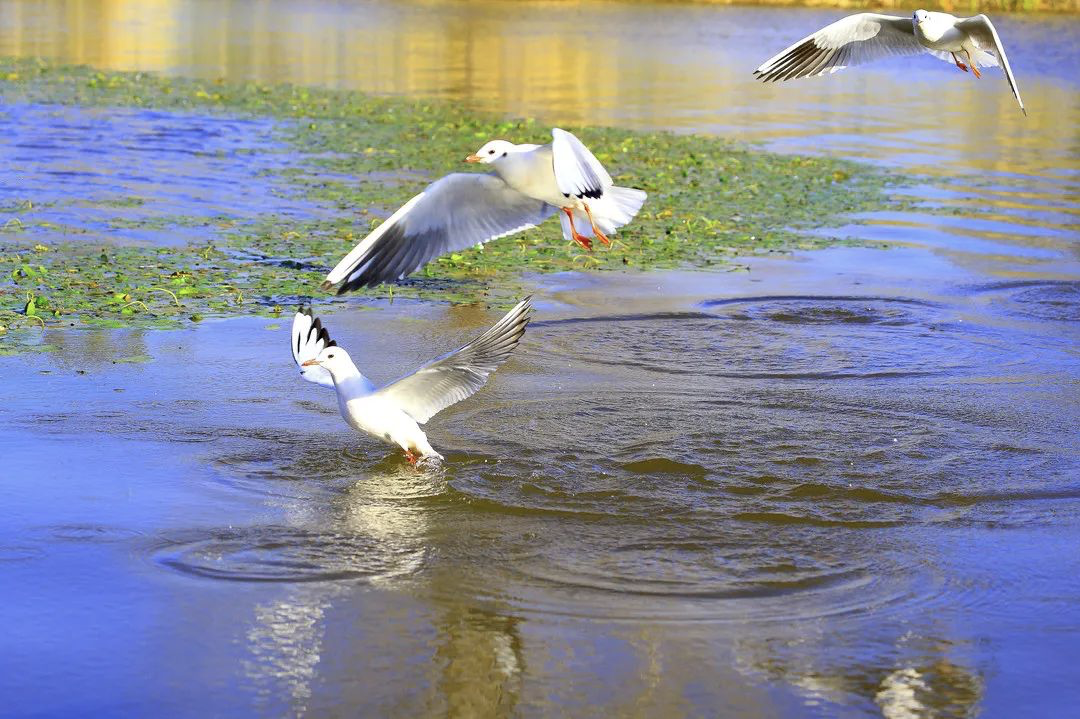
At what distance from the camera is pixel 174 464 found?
6.29m

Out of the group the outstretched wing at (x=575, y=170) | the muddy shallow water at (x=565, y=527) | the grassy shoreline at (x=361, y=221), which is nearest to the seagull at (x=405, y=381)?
the muddy shallow water at (x=565, y=527)

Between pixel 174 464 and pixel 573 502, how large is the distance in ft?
5.56

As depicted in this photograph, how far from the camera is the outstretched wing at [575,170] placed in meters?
6.68

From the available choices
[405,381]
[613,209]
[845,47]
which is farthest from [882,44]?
[405,381]

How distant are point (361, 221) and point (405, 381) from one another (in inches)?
235

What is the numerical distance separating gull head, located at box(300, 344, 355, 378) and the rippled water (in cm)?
37

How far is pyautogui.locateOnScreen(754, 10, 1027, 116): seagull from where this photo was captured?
9688 mm

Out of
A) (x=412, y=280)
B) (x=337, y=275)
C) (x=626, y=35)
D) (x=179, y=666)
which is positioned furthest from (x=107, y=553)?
(x=626, y=35)

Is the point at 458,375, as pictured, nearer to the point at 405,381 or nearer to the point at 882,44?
the point at 405,381

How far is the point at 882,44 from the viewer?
10.5m

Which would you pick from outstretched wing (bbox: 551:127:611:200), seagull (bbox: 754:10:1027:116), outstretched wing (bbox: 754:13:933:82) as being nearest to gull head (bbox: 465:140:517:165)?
outstretched wing (bbox: 551:127:611:200)

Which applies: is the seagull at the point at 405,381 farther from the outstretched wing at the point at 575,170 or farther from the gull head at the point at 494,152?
the gull head at the point at 494,152

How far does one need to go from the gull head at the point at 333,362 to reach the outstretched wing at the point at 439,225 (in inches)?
34.5

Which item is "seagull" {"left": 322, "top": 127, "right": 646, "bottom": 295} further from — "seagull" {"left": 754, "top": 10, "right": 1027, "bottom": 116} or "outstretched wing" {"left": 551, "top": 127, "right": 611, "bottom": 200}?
"seagull" {"left": 754, "top": 10, "right": 1027, "bottom": 116}
